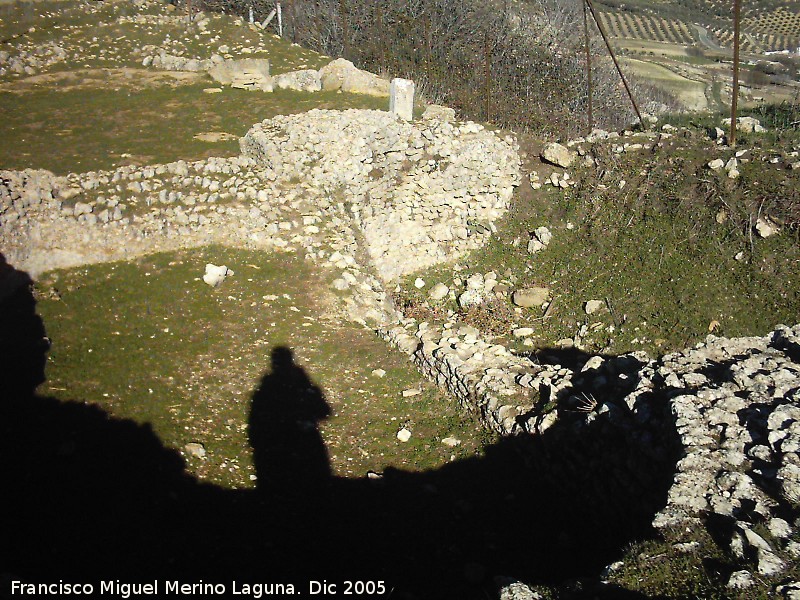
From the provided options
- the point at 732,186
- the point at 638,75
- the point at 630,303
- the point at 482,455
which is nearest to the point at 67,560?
the point at 482,455

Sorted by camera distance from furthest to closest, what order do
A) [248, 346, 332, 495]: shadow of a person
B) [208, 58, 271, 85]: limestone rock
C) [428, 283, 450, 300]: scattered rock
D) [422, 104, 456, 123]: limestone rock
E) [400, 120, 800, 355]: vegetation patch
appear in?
[208, 58, 271, 85]: limestone rock
[422, 104, 456, 123]: limestone rock
[428, 283, 450, 300]: scattered rock
[400, 120, 800, 355]: vegetation patch
[248, 346, 332, 495]: shadow of a person

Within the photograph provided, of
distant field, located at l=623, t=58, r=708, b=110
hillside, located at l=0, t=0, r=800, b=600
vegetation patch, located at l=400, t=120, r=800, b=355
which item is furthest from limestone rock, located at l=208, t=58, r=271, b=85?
distant field, located at l=623, t=58, r=708, b=110

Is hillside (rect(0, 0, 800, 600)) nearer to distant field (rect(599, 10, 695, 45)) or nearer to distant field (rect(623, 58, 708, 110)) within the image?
distant field (rect(623, 58, 708, 110))

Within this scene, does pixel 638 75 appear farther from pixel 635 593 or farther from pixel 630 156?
pixel 635 593

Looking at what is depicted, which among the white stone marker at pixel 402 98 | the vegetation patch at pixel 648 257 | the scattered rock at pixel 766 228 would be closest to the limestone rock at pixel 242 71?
the white stone marker at pixel 402 98

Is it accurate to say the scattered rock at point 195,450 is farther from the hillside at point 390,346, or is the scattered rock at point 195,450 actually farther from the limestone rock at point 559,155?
the limestone rock at point 559,155

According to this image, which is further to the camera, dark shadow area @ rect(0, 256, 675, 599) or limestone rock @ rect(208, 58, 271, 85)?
limestone rock @ rect(208, 58, 271, 85)
